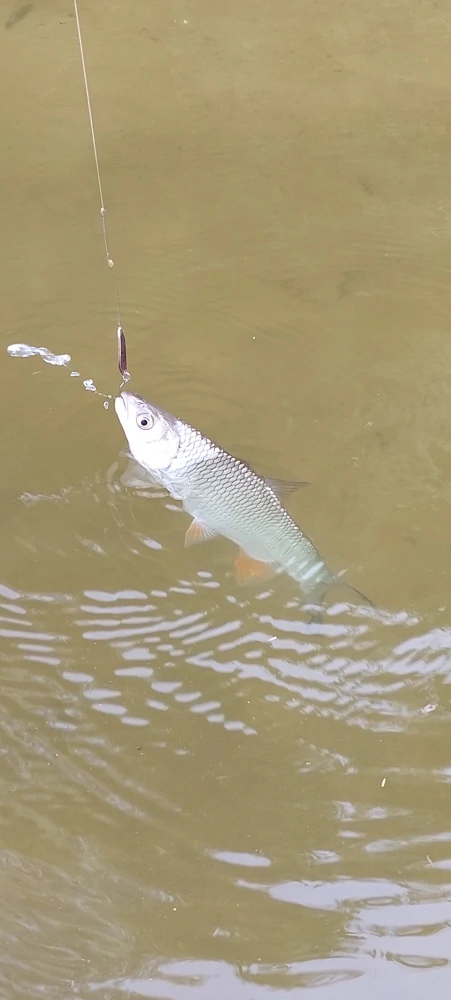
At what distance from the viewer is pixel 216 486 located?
257 cm

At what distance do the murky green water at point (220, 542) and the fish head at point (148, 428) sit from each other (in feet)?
2.05

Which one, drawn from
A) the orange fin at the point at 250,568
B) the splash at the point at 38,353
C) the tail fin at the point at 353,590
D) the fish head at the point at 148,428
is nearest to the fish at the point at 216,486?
the fish head at the point at 148,428

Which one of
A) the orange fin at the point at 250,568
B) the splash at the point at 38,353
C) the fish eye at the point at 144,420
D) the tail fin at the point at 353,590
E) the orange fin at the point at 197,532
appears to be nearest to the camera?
the fish eye at the point at 144,420

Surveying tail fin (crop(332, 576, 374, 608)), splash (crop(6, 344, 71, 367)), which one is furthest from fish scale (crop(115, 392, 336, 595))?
splash (crop(6, 344, 71, 367))

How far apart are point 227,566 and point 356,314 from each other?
54.0 inches

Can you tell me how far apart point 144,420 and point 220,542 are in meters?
0.75

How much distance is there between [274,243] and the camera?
3.83 meters

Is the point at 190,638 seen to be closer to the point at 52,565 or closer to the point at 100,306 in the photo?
the point at 52,565

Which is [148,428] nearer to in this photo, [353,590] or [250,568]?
[250,568]

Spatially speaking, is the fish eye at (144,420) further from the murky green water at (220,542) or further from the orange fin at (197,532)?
the murky green water at (220,542)

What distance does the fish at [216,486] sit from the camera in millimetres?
2549

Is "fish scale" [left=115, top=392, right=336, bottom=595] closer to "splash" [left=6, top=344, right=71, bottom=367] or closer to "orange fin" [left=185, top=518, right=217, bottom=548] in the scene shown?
"orange fin" [left=185, top=518, right=217, bottom=548]

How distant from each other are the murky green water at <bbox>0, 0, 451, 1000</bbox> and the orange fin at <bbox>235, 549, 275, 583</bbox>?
11 cm

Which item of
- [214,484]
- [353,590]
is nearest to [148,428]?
[214,484]
